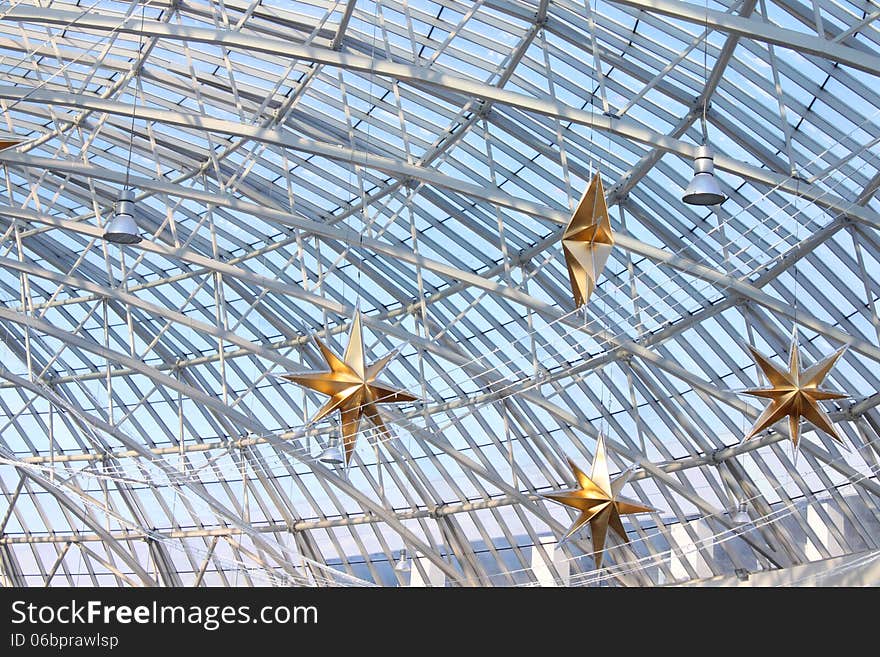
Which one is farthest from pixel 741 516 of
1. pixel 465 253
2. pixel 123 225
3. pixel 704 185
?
pixel 123 225

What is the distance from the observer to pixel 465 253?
26.9m

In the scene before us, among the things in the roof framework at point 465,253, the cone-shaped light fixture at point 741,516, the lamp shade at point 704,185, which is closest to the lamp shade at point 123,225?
the roof framework at point 465,253

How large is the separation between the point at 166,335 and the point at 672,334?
1757 cm

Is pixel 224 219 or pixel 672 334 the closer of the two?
pixel 672 334

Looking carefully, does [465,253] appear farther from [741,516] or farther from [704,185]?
[704,185]

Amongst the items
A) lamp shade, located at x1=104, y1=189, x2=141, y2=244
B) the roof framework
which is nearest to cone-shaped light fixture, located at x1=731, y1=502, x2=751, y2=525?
the roof framework

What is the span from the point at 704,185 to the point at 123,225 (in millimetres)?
8599

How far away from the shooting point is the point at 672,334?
2541 cm

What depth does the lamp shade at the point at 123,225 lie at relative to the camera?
1698 centimetres

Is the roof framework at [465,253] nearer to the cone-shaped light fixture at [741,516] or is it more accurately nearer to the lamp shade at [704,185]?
the cone-shaped light fixture at [741,516]

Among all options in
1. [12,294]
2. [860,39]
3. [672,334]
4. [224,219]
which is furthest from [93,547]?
[860,39]

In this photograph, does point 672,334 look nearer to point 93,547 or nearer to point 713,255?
point 713,255

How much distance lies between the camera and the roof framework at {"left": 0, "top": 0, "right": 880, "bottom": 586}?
61.3 feet

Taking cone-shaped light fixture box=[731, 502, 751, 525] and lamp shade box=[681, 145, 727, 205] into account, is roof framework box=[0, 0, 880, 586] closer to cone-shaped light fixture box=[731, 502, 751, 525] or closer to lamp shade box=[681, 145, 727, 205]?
cone-shaped light fixture box=[731, 502, 751, 525]
